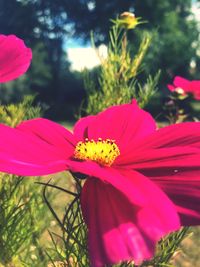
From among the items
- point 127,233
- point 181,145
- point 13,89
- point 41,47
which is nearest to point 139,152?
point 181,145

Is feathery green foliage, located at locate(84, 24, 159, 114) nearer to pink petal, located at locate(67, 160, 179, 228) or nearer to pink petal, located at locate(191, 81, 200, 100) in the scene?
pink petal, located at locate(191, 81, 200, 100)

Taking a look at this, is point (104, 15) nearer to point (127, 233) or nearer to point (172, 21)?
point (172, 21)

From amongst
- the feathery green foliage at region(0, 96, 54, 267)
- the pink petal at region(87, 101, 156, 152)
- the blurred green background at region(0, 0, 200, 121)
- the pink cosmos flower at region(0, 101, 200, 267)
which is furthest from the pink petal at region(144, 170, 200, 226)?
the blurred green background at region(0, 0, 200, 121)

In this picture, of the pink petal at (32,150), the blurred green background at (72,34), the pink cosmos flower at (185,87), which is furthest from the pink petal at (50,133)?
the blurred green background at (72,34)

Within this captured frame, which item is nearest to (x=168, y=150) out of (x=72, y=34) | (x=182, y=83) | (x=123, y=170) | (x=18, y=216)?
(x=123, y=170)

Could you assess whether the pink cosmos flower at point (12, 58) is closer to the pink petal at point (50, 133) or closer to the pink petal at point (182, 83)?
the pink petal at point (50, 133)

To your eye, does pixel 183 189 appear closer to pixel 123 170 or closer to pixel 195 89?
pixel 123 170
